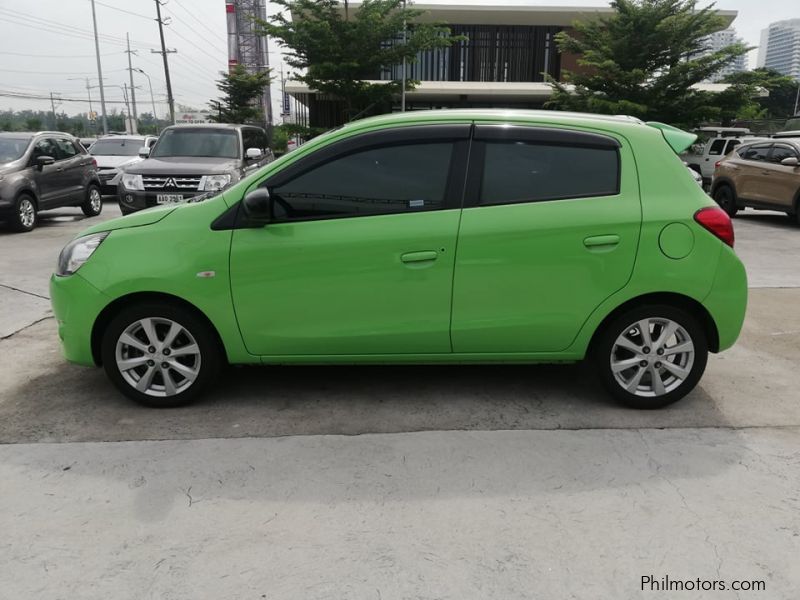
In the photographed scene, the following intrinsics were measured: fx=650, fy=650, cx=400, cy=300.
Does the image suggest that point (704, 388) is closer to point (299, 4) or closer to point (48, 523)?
point (48, 523)

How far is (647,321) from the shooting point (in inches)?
154

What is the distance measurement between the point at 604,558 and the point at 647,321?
1.71 metres

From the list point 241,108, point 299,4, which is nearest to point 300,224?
point 299,4

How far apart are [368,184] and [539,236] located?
105cm

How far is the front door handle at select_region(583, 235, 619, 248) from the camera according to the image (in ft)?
12.4

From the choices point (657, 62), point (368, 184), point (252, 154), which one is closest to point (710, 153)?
point (657, 62)

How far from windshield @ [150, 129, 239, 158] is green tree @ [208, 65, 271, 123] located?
29.5 m

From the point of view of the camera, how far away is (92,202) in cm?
1391

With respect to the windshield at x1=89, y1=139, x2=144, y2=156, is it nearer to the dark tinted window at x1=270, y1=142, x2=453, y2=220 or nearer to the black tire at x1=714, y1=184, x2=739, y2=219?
the black tire at x1=714, y1=184, x2=739, y2=219

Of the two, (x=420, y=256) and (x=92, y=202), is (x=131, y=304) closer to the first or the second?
(x=420, y=256)

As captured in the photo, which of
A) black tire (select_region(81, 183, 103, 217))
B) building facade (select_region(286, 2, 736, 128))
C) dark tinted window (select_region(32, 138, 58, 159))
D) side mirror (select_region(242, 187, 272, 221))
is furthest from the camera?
building facade (select_region(286, 2, 736, 128))

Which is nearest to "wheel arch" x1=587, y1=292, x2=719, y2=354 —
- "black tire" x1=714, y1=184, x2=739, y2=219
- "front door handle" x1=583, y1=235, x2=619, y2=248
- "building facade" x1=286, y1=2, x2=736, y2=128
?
"front door handle" x1=583, y1=235, x2=619, y2=248

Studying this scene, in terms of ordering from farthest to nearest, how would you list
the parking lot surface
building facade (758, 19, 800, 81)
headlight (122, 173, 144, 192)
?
building facade (758, 19, 800, 81)
headlight (122, 173, 144, 192)
the parking lot surface

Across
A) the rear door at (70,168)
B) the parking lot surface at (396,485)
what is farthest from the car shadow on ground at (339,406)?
the rear door at (70,168)
